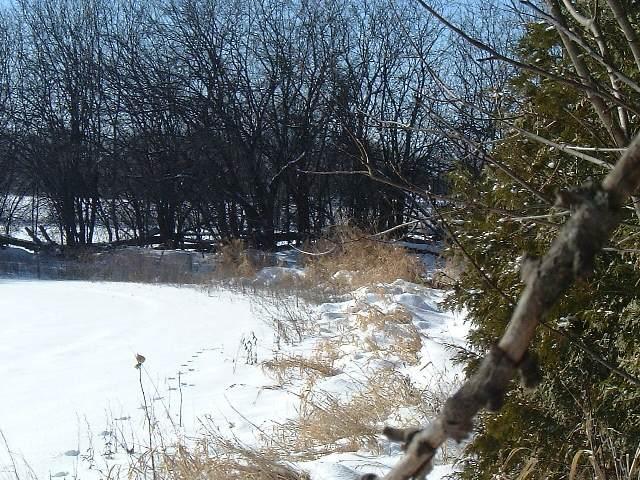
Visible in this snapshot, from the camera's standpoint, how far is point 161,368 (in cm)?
563

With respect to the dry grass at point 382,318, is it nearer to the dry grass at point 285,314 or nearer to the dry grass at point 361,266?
the dry grass at point 285,314

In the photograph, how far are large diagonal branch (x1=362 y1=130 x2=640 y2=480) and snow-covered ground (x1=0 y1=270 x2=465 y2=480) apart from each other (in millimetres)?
2396

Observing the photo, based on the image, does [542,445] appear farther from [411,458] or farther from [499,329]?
[411,458]

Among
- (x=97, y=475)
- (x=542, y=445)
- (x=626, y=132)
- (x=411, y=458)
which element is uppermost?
(x=626, y=132)

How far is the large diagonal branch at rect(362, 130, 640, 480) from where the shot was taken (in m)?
0.37

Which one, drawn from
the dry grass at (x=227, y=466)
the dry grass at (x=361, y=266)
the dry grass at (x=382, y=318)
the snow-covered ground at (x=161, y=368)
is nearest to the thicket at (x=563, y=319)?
the snow-covered ground at (x=161, y=368)

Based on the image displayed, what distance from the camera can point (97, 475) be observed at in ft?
10.9

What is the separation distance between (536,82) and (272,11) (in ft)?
43.6

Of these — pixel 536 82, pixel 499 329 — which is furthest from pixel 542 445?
pixel 536 82

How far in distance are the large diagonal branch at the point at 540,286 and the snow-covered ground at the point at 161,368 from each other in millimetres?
2396

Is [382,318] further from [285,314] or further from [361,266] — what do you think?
[361,266]

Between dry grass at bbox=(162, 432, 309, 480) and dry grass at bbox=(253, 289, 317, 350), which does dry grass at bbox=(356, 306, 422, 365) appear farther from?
dry grass at bbox=(162, 432, 309, 480)

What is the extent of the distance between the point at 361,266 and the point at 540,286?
915 centimetres

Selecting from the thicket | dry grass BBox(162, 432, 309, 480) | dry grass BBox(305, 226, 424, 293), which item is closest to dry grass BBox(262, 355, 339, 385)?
dry grass BBox(162, 432, 309, 480)
